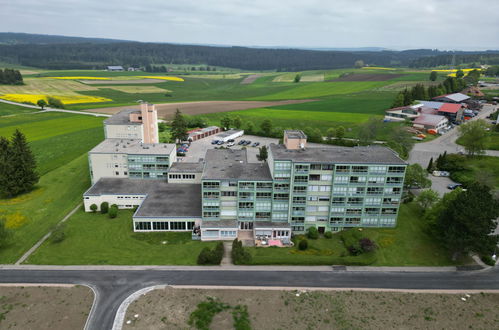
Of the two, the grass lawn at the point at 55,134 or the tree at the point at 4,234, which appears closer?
the tree at the point at 4,234

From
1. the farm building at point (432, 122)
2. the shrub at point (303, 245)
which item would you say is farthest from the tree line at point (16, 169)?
the farm building at point (432, 122)

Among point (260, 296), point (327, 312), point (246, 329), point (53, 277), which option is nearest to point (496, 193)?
point (327, 312)

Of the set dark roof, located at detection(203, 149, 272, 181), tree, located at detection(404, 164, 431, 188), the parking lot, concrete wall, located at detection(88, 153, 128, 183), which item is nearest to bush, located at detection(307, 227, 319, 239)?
dark roof, located at detection(203, 149, 272, 181)

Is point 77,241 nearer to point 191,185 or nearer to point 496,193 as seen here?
point 191,185

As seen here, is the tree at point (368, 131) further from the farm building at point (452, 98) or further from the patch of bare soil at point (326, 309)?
the patch of bare soil at point (326, 309)

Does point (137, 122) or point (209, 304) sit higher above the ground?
point (137, 122)

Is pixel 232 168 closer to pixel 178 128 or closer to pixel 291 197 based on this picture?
pixel 291 197
